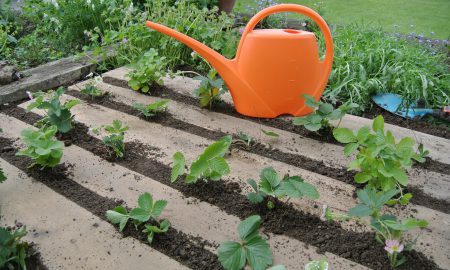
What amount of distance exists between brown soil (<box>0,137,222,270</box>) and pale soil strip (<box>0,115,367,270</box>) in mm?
21

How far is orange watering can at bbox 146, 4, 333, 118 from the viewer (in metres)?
1.26

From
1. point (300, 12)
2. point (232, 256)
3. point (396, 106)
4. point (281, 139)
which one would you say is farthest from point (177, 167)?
point (396, 106)

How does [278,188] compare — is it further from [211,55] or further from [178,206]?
[211,55]

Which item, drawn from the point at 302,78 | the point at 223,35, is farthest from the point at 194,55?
the point at 302,78

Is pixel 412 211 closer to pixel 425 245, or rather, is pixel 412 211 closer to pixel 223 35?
pixel 425 245

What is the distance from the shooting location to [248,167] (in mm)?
1103

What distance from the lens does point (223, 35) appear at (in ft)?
6.60

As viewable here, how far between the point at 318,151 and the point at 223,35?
103 centimetres

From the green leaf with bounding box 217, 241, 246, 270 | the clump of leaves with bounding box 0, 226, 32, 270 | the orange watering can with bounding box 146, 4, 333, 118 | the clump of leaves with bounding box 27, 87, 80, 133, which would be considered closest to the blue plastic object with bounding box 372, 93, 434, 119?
the orange watering can with bounding box 146, 4, 333, 118

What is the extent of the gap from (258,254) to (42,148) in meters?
0.61

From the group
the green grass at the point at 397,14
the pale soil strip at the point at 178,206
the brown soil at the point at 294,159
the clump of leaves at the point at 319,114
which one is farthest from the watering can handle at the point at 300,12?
the green grass at the point at 397,14

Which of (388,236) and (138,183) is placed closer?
(388,236)

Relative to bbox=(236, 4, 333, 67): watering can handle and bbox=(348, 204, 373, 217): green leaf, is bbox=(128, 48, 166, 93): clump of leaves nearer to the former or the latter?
bbox=(236, 4, 333, 67): watering can handle

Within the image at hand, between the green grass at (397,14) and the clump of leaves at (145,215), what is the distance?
7.51ft
